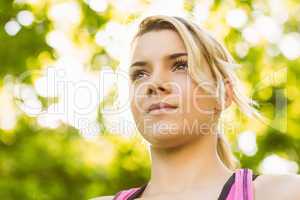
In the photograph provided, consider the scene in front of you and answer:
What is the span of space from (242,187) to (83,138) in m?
5.00

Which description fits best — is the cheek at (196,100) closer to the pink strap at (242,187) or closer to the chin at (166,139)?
the chin at (166,139)

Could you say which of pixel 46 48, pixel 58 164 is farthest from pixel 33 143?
pixel 46 48

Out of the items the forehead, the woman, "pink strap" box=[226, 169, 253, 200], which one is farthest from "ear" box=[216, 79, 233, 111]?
"pink strap" box=[226, 169, 253, 200]

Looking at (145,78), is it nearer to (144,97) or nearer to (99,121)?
(144,97)

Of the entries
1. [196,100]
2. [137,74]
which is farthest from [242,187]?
[137,74]

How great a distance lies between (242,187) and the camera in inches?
102

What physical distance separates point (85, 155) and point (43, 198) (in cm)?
57

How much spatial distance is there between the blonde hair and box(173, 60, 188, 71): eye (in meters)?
0.03

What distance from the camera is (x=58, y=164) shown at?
24.5ft

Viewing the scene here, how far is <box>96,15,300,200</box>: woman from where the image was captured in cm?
265

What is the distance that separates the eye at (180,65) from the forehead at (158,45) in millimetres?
42

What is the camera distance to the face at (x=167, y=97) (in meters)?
2.67

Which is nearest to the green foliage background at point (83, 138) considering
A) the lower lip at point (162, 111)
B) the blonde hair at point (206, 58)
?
the blonde hair at point (206, 58)

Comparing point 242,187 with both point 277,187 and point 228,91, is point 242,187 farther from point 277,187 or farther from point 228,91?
point 228,91
